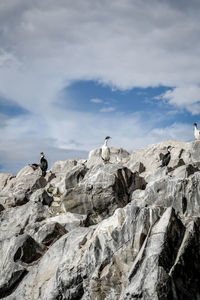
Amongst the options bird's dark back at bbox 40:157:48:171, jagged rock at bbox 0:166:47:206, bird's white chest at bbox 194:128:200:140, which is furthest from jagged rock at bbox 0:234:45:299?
bird's white chest at bbox 194:128:200:140

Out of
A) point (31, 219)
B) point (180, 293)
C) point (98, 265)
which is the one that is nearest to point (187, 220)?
point (180, 293)

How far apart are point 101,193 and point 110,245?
36.9 ft

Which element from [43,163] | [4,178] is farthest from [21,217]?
[4,178]

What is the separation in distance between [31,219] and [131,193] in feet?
28.6

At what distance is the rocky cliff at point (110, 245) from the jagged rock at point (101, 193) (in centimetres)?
8

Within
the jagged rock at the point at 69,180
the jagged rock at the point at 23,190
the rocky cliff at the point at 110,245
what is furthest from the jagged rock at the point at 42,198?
the jagged rock at the point at 23,190

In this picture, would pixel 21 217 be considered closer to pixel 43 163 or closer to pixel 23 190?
pixel 23 190

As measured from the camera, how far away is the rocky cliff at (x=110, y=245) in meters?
12.9

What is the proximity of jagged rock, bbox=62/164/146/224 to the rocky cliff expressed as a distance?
0.25 feet

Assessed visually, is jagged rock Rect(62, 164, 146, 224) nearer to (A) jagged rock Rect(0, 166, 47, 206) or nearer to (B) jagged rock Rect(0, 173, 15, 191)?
(A) jagged rock Rect(0, 166, 47, 206)

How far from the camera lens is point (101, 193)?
26.5 meters

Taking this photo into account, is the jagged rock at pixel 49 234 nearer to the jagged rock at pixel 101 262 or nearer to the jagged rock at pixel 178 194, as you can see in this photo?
the jagged rock at pixel 101 262

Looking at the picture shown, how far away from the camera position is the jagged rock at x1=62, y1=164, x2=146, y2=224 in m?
26.3

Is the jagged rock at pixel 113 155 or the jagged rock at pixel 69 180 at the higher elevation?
the jagged rock at pixel 113 155
